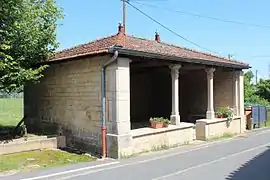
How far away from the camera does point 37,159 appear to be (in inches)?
416

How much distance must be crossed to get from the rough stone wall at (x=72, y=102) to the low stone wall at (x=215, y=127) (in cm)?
536

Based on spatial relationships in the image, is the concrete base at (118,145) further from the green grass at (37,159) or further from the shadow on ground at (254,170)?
the shadow on ground at (254,170)

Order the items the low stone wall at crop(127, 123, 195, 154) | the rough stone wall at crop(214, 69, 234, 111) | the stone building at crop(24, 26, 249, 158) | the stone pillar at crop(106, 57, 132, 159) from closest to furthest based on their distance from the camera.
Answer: the stone pillar at crop(106, 57, 132, 159), the stone building at crop(24, 26, 249, 158), the low stone wall at crop(127, 123, 195, 154), the rough stone wall at crop(214, 69, 234, 111)

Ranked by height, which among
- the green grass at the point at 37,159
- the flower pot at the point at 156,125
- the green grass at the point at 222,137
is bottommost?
the green grass at the point at 37,159

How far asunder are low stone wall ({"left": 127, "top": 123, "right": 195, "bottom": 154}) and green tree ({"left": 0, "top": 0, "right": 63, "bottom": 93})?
4.47 meters

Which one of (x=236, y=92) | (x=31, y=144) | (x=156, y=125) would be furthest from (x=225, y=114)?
(x=31, y=144)

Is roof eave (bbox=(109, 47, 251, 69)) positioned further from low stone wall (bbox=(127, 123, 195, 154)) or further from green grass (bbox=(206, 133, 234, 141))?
green grass (bbox=(206, 133, 234, 141))

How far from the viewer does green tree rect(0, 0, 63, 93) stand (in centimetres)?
1159

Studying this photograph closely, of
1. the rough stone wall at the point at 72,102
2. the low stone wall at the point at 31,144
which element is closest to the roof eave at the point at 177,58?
the rough stone wall at the point at 72,102

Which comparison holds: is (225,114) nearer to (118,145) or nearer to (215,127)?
(215,127)

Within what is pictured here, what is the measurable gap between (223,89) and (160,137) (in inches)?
272

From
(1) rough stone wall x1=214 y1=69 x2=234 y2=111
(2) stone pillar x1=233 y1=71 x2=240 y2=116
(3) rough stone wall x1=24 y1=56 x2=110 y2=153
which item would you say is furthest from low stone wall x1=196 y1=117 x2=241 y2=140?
(3) rough stone wall x1=24 y1=56 x2=110 y2=153

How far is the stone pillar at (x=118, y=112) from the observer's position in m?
10.6

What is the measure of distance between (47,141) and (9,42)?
12.5 feet
